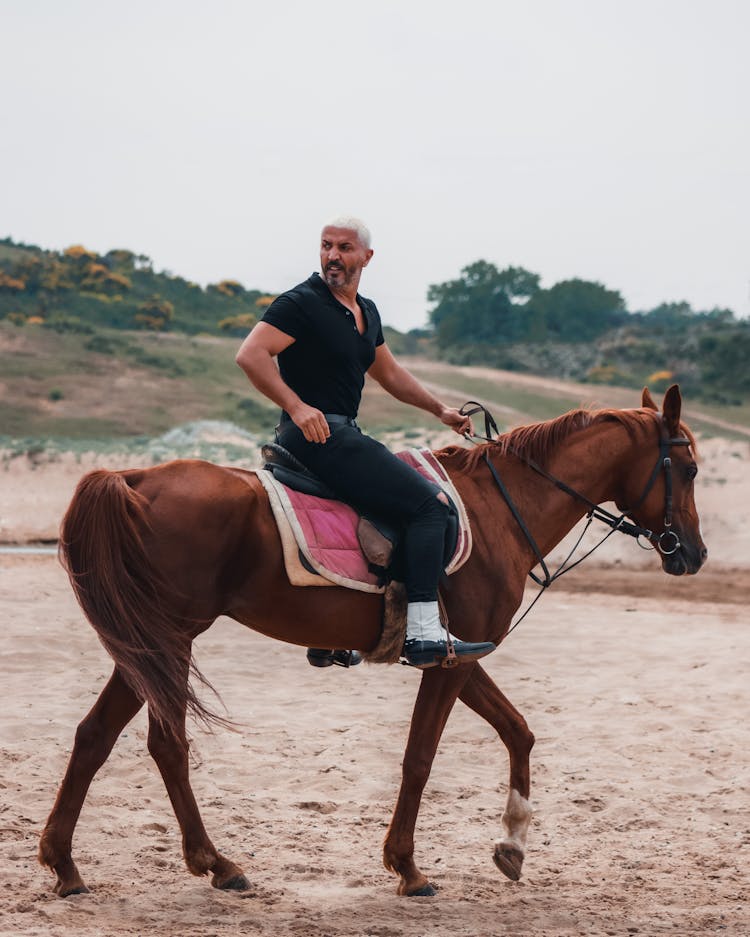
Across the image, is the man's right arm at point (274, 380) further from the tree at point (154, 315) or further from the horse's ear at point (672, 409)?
the tree at point (154, 315)

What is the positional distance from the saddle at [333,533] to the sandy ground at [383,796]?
1432mm

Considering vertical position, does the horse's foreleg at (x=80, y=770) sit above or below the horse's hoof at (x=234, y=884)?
above

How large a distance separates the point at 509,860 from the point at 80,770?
1988mm

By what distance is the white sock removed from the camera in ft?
16.1

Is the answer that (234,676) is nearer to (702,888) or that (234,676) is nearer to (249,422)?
(702,888)

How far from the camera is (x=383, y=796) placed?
654 cm

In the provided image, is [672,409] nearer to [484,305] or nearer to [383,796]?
[383,796]

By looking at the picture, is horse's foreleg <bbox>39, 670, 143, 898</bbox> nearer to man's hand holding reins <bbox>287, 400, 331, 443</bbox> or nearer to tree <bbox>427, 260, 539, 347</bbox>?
man's hand holding reins <bbox>287, 400, 331, 443</bbox>

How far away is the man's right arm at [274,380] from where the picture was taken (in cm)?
484

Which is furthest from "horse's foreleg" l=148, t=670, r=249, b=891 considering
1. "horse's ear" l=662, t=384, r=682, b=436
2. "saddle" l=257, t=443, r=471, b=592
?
"horse's ear" l=662, t=384, r=682, b=436

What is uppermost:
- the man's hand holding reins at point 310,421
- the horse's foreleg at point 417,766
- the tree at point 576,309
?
the tree at point 576,309

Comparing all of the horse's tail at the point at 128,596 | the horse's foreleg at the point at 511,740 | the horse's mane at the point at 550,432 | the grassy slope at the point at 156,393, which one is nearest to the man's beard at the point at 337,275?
the horse's mane at the point at 550,432

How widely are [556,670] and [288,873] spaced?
5133 millimetres

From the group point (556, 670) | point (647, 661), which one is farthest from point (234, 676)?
point (647, 661)
